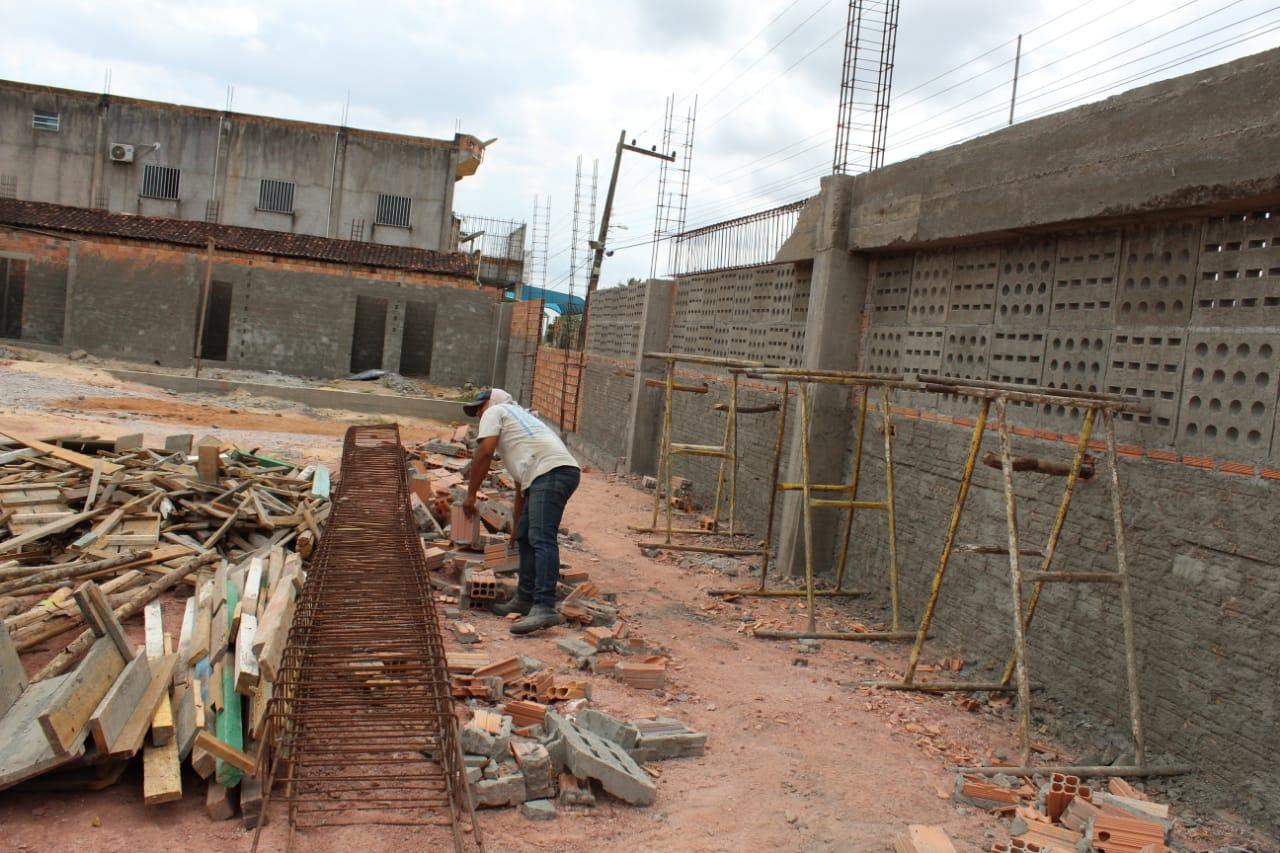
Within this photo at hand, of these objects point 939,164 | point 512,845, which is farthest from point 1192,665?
point 939,164

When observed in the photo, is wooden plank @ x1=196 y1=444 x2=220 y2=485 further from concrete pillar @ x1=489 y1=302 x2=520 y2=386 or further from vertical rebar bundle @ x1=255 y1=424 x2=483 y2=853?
concrete pillar @ x1=489 y1=302 x2=520 y2=386

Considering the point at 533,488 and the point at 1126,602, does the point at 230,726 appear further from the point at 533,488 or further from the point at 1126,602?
the point at 1126,602

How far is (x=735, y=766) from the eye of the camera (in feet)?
14.5

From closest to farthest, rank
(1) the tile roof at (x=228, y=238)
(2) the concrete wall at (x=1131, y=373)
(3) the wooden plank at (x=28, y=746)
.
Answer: (3) the wooden plank at (x=28, y=746) → (2) the concrete wall at (x=1131, y=373) → (1) the tile roof at (x=228, y=238)

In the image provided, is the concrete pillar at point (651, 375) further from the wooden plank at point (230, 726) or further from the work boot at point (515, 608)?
the wooden plank at point (230, 726)

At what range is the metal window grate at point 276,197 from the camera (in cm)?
3409

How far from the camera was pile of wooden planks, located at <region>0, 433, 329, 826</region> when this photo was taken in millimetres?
3582

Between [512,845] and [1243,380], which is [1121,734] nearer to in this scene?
[1243,380]

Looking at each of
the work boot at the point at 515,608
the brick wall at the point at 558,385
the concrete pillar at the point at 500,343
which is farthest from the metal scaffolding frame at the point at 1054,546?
the concrete pillar at the point at 500,343

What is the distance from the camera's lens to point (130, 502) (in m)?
7.20

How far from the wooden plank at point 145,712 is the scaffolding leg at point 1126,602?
4.15 meters

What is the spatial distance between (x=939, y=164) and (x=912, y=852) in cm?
480

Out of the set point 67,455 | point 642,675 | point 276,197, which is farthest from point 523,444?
point 276,197

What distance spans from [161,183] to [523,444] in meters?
32.3
